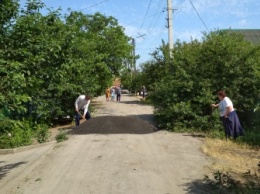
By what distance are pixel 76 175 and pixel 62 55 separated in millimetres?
2386

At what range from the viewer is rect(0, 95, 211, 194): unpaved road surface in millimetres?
6629

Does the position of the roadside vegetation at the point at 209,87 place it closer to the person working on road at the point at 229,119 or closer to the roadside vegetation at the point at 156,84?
the roadside vegetation at the point at 156,84

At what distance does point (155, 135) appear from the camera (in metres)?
12.6

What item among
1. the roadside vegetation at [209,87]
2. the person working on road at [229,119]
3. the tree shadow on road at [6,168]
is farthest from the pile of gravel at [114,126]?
the tree shadow on road at [6,168]

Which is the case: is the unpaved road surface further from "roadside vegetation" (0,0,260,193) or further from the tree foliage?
the tree foliage

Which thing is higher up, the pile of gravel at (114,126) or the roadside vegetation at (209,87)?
the roadside vegetation at (209,87)

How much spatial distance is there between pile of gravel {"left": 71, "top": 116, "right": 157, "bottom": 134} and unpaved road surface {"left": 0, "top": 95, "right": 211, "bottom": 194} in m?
1.51

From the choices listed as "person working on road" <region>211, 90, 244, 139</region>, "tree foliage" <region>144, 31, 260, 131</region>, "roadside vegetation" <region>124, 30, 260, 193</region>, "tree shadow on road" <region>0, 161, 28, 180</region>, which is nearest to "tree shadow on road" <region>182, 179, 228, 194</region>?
"tree shadow on road" <region>0, 161, 28, 180</region>

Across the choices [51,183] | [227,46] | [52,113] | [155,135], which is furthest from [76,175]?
[52,113]

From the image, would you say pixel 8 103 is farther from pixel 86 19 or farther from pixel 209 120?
pixel 86 19

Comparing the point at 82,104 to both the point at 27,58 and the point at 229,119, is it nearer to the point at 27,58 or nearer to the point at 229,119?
the point at 229,119

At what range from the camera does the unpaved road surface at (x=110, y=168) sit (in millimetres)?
6629

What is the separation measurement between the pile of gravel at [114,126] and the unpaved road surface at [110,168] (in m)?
1.51

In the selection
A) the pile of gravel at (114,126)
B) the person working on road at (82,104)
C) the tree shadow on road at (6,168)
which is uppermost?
the person working on road at (82,104)
